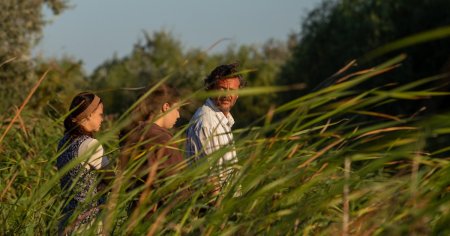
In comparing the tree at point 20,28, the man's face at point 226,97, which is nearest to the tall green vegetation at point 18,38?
the tree at point 20,28

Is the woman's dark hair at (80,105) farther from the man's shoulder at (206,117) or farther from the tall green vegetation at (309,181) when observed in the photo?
the tall green vegetation at (309,181)

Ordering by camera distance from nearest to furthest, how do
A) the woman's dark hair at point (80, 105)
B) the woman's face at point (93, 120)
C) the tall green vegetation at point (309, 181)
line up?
the tall green vegetation at point (309, 181), the woman's dark hair at point (80, 105), the woman's face at point (93, 120)

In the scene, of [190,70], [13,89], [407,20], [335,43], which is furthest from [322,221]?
[190,70]

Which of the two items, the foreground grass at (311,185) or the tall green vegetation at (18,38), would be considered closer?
the foreground grass at (311,185)

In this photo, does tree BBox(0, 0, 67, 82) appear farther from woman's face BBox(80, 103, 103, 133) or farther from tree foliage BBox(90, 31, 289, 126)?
woman's face BBox(80, 103, 103, 133)

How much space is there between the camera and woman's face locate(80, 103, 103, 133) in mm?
5516

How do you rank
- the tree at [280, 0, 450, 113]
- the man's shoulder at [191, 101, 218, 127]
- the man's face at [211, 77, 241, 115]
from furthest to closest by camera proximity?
the tree at [280, 0, 450, 113], the man's shoulder at [191, 101, 218, 127], the man's face at [211, 77, 241, 115]

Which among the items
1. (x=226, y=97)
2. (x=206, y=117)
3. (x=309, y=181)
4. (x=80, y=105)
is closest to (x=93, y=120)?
(x=80, y=105)

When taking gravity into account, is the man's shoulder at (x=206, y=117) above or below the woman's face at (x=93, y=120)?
below

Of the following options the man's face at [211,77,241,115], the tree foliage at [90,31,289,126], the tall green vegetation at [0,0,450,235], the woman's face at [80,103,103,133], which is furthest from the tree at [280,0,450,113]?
the tall green vegetation at [0,0,450,235]

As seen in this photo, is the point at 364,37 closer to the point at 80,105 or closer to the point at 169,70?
the point at 169,70

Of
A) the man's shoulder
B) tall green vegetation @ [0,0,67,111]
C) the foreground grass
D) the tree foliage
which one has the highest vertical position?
the foreground grass

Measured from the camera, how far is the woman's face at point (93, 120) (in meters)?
5.52

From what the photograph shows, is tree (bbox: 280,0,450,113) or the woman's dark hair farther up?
the woman's dark hair
